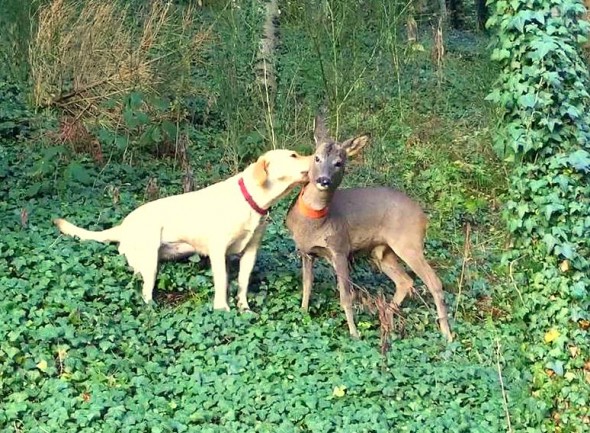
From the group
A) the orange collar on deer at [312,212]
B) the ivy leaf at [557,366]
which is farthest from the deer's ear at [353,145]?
the ivy leaf at [557,366]

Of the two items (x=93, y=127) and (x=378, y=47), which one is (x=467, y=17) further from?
(x=93, y=127)

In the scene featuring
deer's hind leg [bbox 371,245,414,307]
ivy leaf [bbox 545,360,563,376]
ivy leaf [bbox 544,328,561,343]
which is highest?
ivy leaf [bbox 544,328,561,343]

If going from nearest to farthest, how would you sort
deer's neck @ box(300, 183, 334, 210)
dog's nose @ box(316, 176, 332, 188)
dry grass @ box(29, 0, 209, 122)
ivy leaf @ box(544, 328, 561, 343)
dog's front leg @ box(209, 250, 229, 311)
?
ivy leaf @ box(544, 328, 561, 343), dog's nose @ box(316, 176, 332, 188), dog's front leg @ box(209, 250, 229, 311), deer's neck @ box(300, 183, 334, 210), dry grass @ box(29, 0, 209, 122)

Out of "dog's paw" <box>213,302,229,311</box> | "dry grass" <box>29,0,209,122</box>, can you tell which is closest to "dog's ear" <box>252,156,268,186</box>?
"dog's paw" <box>213,302,229,311</box>

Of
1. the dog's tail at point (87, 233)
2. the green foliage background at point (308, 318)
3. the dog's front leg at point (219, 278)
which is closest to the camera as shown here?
the green foliage background at point (308, 318)

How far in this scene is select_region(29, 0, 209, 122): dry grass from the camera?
12.2 metres

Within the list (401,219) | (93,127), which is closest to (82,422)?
(401,219)

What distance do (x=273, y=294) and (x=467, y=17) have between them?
76.7 ft

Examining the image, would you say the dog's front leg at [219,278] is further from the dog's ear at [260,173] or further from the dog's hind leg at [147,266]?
the dog's ear at [260,173]

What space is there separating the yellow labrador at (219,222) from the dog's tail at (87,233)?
366 mm

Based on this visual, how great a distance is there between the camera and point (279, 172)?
8156 mm

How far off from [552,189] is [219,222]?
263cm

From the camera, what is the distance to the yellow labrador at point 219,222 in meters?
8.11

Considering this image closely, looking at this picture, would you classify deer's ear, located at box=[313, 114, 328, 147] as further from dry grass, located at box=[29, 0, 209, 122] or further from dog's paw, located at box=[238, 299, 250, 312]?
A: dry grass, located at box=[29, 0, 209, 122]
